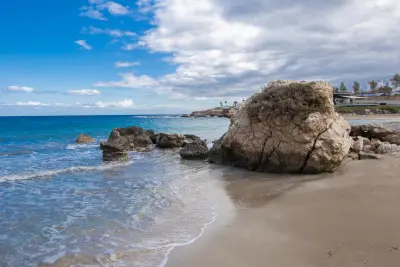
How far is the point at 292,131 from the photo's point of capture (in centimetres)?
1311

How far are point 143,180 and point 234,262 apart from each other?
28.9ft

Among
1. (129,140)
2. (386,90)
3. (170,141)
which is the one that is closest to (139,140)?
(129,140)

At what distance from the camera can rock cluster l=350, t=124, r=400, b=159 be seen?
14490 millimetres

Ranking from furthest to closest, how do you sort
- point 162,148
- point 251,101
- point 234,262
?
point 162,148 → point 251,101 → point 234,262

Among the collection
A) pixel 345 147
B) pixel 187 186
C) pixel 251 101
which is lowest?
pixel 187 186

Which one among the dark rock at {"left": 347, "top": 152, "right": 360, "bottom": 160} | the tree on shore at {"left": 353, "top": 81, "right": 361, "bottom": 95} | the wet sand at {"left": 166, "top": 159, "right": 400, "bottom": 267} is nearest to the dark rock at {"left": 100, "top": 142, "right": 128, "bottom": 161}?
the wet sand at {"left": 166, "top": 159, "right": 400, "bottom": 267}

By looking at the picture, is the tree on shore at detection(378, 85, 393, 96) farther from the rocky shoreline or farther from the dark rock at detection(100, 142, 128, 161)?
the dark rock at detection(100, 142, 128, 161)

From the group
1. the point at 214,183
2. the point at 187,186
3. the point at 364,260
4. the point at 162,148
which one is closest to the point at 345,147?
the point at 214,183

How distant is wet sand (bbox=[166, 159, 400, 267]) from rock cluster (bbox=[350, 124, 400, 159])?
368 centimetres

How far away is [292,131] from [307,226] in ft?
22.1

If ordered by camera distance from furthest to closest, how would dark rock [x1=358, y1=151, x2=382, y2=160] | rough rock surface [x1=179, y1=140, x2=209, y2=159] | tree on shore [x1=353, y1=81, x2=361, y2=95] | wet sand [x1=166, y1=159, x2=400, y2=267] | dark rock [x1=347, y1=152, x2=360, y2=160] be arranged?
tree on shore [x1=353, y1=81, x2=361, y2=95] → rough rock surface [x1=179, y1=140, x2=209, y2=159] → dark rock [x1=347, y1=152, x2=360, y2=160] → dark rock [x1=358, y1=151, x2=382, y2=160] → wet sand [x1=166, y1=159, x2=400, y2=267]

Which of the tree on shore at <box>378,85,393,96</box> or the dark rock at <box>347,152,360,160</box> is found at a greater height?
the tree on shore at <box>378,85,393,96</box>

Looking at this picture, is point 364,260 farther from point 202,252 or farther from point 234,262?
point 202,252

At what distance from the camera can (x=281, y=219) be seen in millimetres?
7586
